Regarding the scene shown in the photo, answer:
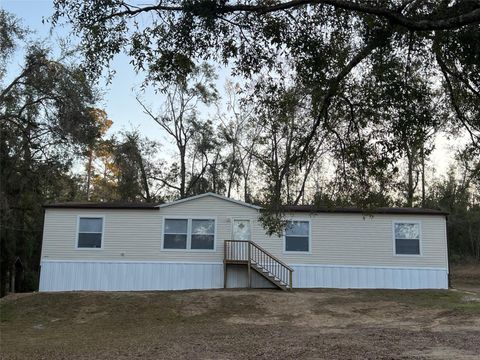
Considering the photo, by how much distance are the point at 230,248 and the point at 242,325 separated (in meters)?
6.15

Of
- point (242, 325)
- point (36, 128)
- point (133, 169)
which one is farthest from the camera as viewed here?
point (133, 169)

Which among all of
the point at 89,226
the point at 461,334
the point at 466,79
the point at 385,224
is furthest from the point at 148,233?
the point at 466,79

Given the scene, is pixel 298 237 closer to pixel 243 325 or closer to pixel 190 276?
pixel 190 276

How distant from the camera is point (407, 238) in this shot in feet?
61.6

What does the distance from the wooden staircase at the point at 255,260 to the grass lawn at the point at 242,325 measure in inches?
49.1

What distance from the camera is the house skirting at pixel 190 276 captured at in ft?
60.1

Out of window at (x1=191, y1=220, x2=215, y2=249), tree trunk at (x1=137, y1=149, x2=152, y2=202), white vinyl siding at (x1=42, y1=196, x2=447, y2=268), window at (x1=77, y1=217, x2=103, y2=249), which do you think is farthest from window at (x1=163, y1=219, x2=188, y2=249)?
tree trunk at (x1=137, y1=149, x2=152, y2=202)

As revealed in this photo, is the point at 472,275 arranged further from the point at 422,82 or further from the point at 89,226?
the point at 422,82

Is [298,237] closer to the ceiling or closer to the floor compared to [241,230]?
closer to the floor

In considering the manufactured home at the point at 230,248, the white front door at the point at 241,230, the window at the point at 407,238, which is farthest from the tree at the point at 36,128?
the window at the point at 407,238

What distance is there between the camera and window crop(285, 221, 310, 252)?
18844 millimetres

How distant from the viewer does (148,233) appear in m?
18.8

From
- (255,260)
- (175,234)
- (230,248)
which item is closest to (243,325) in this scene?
(255,260)

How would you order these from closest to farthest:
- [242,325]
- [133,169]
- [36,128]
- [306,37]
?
[306,37]
[242,325]
[36,128]
[133,169]
